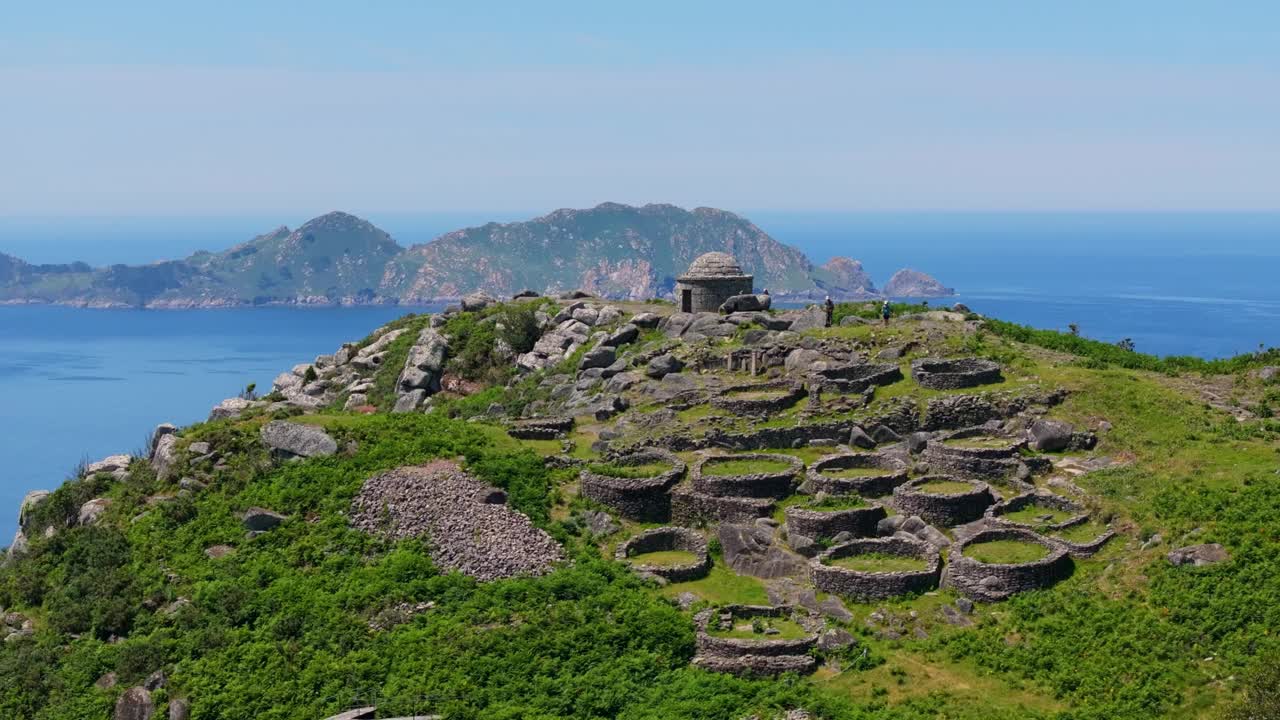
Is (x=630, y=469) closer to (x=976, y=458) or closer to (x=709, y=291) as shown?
(x=976, y=458)

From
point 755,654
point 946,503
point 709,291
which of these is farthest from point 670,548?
point 709,291

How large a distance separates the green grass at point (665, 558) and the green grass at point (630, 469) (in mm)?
2996

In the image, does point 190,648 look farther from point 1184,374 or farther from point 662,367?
point 1184,374

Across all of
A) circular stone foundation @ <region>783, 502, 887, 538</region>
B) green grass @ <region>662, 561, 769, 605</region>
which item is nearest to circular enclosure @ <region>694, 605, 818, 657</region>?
green grass @ <region>662, 561, 769, 605</region>

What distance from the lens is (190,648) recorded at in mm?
31797

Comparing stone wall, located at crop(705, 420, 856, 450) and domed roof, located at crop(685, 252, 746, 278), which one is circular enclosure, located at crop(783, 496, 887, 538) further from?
domed roof, located at crop(685, 252, 746, 278)

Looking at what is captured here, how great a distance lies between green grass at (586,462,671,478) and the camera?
123ft

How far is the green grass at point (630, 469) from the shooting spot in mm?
37469

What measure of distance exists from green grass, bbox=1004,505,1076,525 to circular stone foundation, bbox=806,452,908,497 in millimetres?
3507

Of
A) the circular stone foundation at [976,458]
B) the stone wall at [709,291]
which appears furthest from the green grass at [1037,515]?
the stone wall at [709,291]

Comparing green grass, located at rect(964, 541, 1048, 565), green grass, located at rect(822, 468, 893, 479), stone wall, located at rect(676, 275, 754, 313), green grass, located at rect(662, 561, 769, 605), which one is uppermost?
stone wall, located at rect(676, 275, 754, 313)

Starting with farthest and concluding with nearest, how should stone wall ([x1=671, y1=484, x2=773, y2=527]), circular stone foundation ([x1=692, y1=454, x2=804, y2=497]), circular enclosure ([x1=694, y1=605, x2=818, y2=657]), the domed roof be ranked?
the domed roof, circular stone foundation ([x1=692, y1=454, x2=804, y2=497]), stone wall ([x1=671, y1=484, x2=773, y2=527]), circular enclosure ([x1=694, y1=605, x2=818, y2=657])

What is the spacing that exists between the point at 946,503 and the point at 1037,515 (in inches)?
97.8

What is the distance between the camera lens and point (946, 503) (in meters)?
34.8
